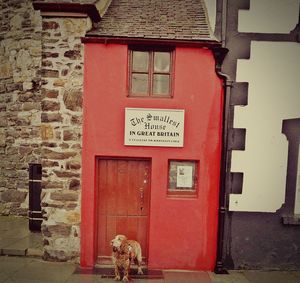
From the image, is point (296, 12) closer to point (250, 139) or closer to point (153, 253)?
point (250, 139)

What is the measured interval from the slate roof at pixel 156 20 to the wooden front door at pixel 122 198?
8.91 ft

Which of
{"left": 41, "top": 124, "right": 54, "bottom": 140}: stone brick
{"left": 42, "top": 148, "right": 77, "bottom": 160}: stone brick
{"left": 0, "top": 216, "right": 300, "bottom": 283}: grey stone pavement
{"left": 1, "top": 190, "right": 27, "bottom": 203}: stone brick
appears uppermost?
{"left": 41, "top": 124, "right": 54, "bottom": 140}: stone brick

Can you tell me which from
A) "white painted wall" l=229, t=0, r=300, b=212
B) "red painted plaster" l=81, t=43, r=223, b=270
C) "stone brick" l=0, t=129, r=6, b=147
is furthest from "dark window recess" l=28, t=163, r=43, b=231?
"white painted wall" l=229, t=0, r=300, b=212

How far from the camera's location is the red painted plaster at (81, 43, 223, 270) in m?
6.88

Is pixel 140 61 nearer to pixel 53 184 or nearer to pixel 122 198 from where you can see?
pixel 122 198

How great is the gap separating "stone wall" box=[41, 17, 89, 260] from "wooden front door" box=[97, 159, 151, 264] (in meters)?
0.52

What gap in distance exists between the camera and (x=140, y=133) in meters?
6.84

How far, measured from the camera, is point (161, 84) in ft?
23.0

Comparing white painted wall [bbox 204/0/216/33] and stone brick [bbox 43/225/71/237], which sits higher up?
white painted wall [bbox 204/0/216/33]

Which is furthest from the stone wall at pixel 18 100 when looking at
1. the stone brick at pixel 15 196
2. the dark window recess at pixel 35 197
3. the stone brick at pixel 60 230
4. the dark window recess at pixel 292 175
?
the dark window recess at pixel 292 175

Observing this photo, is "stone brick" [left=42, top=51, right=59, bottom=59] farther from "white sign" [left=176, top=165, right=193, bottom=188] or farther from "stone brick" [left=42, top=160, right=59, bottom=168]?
"white sign" [left=176, top=165, right=193, bottom=188]

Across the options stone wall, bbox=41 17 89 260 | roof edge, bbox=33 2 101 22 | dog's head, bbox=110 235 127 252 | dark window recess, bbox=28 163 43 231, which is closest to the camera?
dog's head, bbox=110 235 127 252

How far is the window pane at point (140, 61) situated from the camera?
6984 millimetres

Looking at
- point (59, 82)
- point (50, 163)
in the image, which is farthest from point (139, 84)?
point (50, 163)
